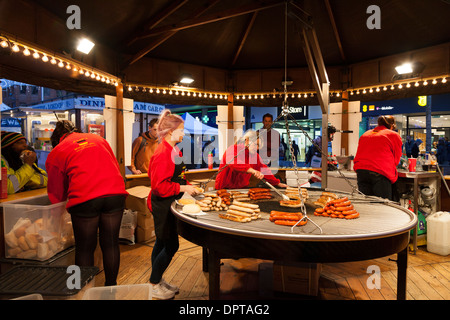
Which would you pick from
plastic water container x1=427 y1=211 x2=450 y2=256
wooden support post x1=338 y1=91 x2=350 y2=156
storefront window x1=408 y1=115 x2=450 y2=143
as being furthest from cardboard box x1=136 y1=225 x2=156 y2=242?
storefront window x1=408 y1=115 x2=450 y2=143

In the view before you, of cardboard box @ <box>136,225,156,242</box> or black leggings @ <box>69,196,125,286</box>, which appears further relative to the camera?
cardboard box @ <box>136,225,156,242</box>

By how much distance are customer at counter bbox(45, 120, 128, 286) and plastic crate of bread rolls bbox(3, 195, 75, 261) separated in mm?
285

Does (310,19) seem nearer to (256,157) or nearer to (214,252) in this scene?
(256,157)

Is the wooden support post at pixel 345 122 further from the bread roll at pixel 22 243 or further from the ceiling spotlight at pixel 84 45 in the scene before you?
the bread roll at pixel 22 243

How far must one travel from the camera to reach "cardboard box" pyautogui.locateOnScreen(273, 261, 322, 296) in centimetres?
291

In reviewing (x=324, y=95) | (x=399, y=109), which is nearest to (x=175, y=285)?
(x=324, y=95)

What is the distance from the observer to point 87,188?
2.52 m

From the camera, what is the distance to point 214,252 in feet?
7.09

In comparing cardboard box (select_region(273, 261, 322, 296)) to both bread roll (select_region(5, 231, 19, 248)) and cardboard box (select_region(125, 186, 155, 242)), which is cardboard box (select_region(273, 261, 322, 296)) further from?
bread roll (select_region(5, 231, 19, 248))

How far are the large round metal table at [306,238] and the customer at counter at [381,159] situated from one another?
183 centimetres

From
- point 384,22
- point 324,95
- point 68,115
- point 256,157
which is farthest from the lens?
point 68,115

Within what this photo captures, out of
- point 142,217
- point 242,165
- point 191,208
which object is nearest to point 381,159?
point 242,165

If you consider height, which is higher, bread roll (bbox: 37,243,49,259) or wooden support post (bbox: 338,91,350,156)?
wooden support post (bbox: 338,91,350,156)
